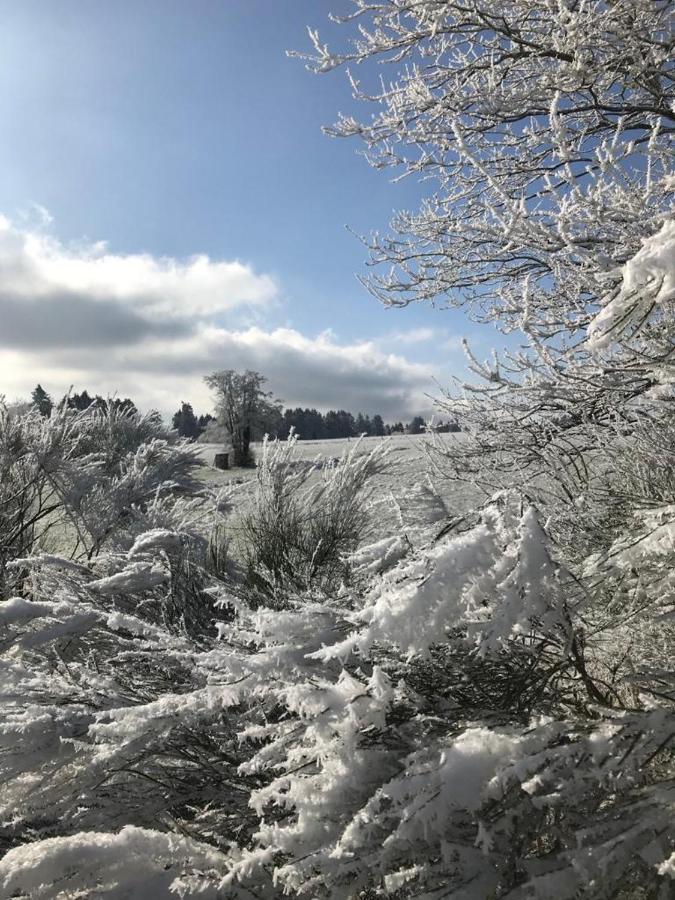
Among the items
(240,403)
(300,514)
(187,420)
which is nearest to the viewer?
(300,514)

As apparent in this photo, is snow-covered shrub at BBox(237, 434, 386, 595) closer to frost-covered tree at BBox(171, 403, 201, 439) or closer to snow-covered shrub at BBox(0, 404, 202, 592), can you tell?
snow-covered shrub at BBox(0, 404, 202, 592)

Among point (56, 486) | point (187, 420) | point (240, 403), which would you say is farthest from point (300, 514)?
point (187, 420)

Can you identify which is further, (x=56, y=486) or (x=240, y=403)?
(x=240, y=403)

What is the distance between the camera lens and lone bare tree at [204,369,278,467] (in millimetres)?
41281

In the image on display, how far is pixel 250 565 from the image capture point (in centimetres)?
520

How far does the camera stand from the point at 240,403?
41.4 metres

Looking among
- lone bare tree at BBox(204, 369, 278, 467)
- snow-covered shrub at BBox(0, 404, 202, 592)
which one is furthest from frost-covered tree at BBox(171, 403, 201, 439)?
snow-covered shrub at BBox(0, 404, 202, 592)

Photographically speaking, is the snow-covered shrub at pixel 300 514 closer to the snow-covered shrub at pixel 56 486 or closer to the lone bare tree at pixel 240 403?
the snow-covered shrub at pixel 56 486

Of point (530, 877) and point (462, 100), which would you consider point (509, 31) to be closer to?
point (462, 100)

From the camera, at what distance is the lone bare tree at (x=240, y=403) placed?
41.3m

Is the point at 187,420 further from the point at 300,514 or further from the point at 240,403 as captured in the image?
the point at 300,514

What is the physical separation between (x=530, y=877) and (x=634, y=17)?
5.01 m

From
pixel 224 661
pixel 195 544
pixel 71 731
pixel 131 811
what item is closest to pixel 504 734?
pixel 224 661

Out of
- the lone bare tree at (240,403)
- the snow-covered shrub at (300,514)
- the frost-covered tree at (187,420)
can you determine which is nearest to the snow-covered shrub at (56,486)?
the snow-covered shrub at (300,514)
